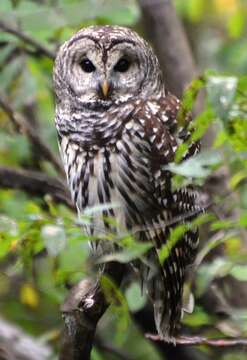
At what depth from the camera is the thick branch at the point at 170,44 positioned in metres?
5.86

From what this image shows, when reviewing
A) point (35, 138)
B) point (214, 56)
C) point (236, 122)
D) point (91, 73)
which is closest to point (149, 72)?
point (91, 73)

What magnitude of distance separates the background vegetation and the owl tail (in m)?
0.08

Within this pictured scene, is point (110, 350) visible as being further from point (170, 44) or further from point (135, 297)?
point (170, 44)

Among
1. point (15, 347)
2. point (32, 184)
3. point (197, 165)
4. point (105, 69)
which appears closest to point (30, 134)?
point (32, 184)

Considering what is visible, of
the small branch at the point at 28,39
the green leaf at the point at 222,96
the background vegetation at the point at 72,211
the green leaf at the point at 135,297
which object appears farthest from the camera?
the small branch at the point at 28,39

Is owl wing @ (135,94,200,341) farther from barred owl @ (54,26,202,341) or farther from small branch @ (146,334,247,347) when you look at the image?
small branch @ (146,334,247,347)

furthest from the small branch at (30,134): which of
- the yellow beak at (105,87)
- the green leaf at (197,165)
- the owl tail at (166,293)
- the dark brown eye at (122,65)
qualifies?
the green leaf at (197,165)

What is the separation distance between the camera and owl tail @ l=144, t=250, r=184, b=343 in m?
4.42

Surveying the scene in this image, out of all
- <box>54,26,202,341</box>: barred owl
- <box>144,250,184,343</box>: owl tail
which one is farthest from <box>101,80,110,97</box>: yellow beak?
<box>144,250,184,343</box>: owl tail

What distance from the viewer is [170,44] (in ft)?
19.4

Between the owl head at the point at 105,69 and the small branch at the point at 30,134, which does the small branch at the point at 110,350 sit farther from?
the owl head at the point at 105,69

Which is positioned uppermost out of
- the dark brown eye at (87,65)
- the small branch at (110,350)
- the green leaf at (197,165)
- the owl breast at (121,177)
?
the green leaf at (197,165)

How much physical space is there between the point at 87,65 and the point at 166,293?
2.95 feet

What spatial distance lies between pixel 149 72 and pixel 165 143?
400mm
